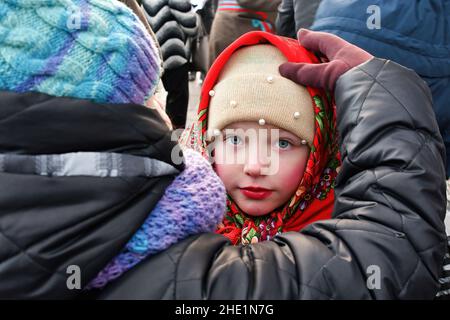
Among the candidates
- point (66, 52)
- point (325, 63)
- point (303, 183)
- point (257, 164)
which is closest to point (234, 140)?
point (257, 164)

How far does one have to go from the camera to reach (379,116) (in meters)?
1.01

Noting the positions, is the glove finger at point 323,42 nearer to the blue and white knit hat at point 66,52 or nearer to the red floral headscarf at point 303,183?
the red floral headscarf at point 303,183

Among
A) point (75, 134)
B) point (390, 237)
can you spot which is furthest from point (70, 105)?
point (390, 237)

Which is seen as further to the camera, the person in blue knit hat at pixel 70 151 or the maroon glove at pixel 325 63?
the maroon glove at pixel 325 63

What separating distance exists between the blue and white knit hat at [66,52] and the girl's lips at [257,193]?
2.14 feet

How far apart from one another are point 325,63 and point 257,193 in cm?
43

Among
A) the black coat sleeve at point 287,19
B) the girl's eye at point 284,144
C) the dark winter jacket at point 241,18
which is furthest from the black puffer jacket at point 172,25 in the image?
the girl's eye at point 284,144

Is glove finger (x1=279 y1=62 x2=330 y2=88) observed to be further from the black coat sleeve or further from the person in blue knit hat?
the black coat sleeve

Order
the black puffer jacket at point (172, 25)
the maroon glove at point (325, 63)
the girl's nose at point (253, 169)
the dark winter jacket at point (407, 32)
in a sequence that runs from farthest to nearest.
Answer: the black puffer jacket at point (172, 25)
the dark winter jacket at point (407, 32)
the girl's nose at point (253, 169)
the maroon glove at point (325, 63)

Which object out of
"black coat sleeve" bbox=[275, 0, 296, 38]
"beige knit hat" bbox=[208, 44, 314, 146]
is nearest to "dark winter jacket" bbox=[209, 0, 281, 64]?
"black coat sleeve" bbox=[275, 0, 296, 38]

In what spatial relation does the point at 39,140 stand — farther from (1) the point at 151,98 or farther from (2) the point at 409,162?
(2) the point at 409,162

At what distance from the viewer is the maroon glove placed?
123 centimetres

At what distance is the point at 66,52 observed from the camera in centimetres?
75

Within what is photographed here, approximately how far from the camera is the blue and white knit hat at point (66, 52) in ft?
2.44
